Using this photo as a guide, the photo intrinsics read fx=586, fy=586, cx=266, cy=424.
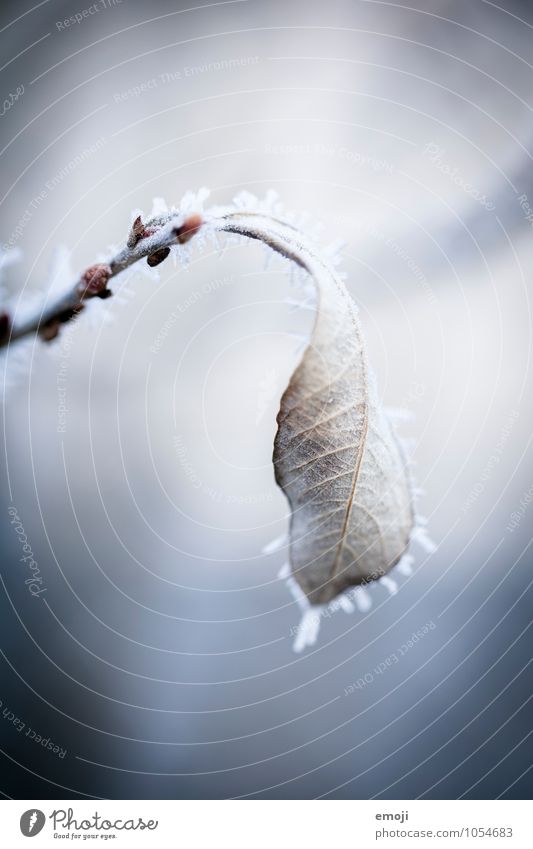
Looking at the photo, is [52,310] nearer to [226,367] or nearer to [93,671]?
[226,367]

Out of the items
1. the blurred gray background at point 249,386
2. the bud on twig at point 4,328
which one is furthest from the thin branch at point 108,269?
the blurred gray background at point 249,386

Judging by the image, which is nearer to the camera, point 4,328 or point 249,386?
point 4,328

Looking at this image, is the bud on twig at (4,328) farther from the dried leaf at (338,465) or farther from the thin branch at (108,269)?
the dried leaf at (338,465)

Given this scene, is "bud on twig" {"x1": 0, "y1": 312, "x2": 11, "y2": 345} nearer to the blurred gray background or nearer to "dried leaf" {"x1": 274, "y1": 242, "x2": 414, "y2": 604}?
"dried leaf" {"x1": 274, "y1": 242, "x2": 414, "y2": 604}

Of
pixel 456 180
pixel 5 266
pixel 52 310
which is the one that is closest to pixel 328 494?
pixel 52 310

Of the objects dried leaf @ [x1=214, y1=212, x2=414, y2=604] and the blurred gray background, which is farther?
the blurred gray background

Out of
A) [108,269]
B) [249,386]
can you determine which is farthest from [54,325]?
[249,386]

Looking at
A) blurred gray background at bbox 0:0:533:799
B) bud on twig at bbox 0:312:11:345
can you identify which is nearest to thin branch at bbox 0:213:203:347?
bud on twig at bbox 0:312:11:345

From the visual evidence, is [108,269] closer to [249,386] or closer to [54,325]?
[54,325]
